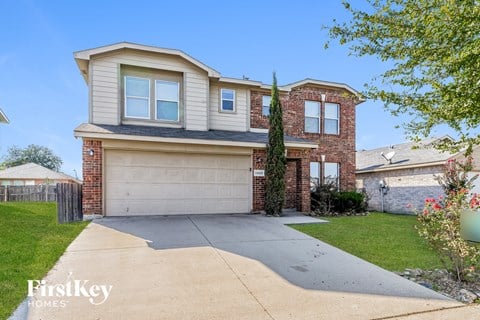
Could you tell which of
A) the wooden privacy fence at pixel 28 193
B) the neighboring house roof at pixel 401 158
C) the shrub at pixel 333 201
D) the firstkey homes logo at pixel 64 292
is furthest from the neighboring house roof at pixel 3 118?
the neighboring house roof at pixel 401 158

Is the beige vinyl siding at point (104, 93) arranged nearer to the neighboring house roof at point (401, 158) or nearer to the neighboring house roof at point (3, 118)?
the neighboring house roof at point (3, 118)

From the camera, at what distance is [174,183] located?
408 inches

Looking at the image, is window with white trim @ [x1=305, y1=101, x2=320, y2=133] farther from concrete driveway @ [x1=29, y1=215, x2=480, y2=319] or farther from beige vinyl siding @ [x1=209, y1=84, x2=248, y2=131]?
concrete driveway @ [x1=29, y1=215, x2=480, y2=319]

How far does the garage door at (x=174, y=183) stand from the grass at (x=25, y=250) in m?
1.78

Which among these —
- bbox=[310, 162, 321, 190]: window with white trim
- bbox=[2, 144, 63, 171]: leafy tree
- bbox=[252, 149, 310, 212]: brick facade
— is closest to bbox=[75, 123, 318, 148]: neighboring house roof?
bbox=[252, 149, 310, 212]: brick facade

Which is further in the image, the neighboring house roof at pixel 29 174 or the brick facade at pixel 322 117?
the neighboring house roof at pixel 29 174

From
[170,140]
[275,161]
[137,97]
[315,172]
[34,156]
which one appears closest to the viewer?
[170,140]

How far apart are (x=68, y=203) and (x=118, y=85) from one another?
4616 millimetres

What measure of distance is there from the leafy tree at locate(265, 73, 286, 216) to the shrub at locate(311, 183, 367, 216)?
2248 millimetres

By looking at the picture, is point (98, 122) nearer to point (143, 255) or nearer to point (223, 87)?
point (223, 87)

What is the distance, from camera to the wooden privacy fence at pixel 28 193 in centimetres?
1975

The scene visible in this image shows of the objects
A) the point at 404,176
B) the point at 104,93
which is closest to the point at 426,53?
the point at 104,93

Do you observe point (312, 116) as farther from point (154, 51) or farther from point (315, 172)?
point (154, 51)

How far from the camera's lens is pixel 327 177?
14242mm
